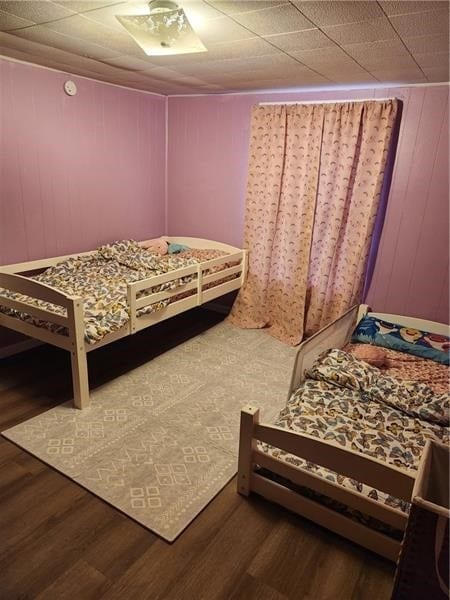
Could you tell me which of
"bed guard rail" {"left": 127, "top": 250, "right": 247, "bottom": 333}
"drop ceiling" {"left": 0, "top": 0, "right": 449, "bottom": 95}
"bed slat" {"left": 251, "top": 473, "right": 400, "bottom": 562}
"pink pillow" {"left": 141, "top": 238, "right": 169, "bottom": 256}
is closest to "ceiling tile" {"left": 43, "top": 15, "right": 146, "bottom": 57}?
"drop ceiling" {"left": 0, "top": 0, "right": 449, "bottom": 95}

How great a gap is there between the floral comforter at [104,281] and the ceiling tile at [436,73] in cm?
215

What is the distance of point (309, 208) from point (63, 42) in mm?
2151

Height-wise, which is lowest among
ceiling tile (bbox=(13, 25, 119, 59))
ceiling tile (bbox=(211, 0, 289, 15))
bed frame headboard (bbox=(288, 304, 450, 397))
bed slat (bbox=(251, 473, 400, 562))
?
bed slat (bbox=(251, 473, 400, 562))

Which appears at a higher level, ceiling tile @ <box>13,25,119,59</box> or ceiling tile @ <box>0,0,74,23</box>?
ceiling tile @ <box>13,25,119,59</box>

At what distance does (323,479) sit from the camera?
1.63m

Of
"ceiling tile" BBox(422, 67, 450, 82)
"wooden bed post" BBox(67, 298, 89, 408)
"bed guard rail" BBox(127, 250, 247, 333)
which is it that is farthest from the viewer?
"bed guard rail" BBox(127, 250, 247, 333)

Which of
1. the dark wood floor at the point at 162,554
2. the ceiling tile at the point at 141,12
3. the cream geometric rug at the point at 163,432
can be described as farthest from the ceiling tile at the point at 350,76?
the dark wood floor at the point at 162,554

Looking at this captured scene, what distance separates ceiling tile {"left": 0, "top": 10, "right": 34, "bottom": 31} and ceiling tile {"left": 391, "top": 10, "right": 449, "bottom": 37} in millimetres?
1749

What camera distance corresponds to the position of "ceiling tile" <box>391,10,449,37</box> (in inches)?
63.1

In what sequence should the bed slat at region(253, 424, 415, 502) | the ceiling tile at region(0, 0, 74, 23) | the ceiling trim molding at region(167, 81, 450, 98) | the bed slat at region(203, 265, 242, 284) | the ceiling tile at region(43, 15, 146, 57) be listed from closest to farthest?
the bed slat at region(253, 424, 415, 502) → the ceiling tile at region(0, 0, 74, 23) → the ceiling tile at region(43, 15, 146, 57) → the ceiling trim molding at region(167, 81, 450, 98) → the bed slat at region(203, 265, 242, 284)

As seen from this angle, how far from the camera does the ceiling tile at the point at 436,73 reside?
243 centimetres

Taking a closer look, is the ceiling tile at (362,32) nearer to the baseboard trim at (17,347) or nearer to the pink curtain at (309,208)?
the pink curtain at (309,208)

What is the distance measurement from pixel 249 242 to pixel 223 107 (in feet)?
4.37

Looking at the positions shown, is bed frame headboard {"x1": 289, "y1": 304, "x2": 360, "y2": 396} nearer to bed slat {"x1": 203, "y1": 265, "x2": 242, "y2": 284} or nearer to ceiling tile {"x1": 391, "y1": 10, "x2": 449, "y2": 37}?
bed slat {"x1": 203, "y1": 265, "x2": 242, "y2": 284}
